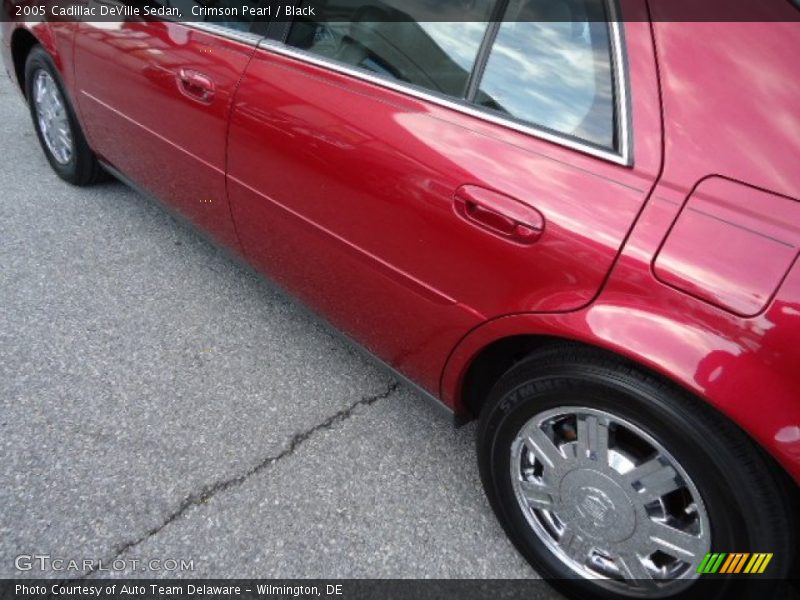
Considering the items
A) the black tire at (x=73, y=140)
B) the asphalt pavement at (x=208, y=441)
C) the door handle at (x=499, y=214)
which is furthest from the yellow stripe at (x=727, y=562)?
the black tire at (x=73, y=140)

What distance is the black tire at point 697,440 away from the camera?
1288 millimetres

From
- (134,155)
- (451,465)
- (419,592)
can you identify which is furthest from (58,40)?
(419,592)

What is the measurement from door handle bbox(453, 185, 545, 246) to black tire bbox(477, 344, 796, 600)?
31 centimetres

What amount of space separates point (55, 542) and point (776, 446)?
1.89 metres

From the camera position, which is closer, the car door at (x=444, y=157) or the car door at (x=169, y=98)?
the car door at (x=444, y=157)

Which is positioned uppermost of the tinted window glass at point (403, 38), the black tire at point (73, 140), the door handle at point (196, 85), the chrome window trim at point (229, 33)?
the tinted window glass at point (403, 38)

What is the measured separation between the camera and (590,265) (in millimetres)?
1361

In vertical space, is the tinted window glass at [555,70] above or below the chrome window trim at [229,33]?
above

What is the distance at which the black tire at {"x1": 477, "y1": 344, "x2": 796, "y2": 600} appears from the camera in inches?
50.7

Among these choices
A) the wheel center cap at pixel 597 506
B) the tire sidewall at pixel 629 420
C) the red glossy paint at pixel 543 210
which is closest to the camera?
the red glossy paint at pixel 543 210

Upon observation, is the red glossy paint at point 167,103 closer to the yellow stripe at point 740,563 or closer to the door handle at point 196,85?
the door handle at point 196,85

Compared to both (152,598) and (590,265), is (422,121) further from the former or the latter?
(152,598)

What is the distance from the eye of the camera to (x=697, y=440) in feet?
4.28

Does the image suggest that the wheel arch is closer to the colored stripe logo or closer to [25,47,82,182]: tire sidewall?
[25,47,82,182]: tire sidewall
